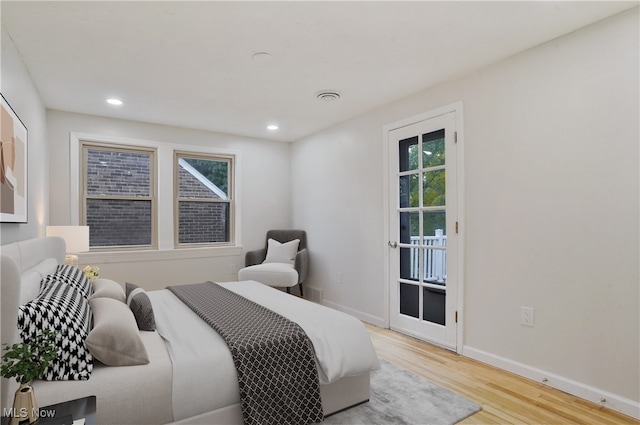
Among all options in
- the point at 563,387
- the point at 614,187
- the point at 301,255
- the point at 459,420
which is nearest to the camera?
the point at 459,420

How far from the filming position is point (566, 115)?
7.97 feet

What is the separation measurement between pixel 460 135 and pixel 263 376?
2.43 metres

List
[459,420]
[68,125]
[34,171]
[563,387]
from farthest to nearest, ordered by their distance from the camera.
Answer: [68,125] → [34,171] → [563,387] → [459,420]

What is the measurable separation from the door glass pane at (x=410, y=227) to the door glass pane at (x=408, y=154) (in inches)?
17.8

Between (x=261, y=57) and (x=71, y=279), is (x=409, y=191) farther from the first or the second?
(x=71, y=279)

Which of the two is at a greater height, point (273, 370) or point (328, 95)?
point (328, 95)

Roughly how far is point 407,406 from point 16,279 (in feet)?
6.75

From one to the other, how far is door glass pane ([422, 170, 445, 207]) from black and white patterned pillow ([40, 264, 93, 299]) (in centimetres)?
273

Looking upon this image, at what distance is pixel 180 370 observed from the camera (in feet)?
5.32

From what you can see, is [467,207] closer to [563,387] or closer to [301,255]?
[563,387]

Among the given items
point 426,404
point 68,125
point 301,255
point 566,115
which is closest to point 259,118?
point 301,255

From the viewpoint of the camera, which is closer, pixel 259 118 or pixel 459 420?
pixel 459 420

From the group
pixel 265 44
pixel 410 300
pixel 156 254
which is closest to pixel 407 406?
pixel 410 300

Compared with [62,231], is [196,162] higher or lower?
higher
